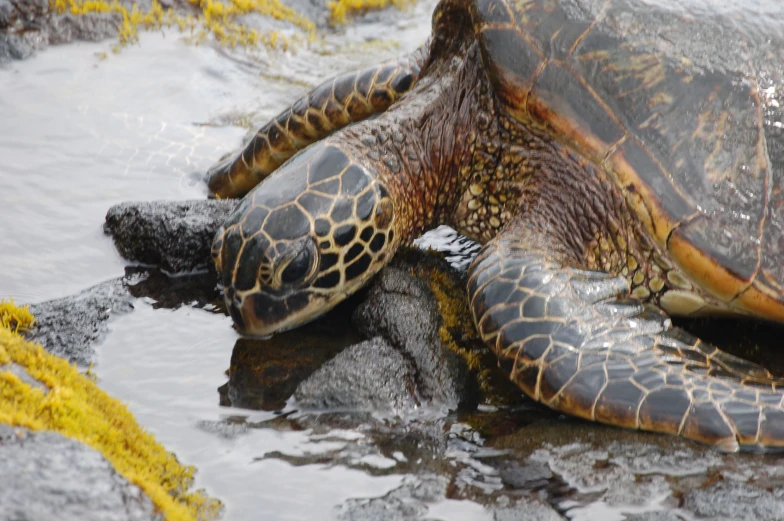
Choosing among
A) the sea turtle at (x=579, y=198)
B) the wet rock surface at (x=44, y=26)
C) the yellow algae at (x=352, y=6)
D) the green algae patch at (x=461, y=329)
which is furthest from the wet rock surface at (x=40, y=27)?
the green algae patch at (x=461, y=329)

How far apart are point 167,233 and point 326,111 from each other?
1.57 meters

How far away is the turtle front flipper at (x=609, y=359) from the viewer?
303cm

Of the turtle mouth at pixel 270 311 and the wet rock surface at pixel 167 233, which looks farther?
the wet rock surface at pixel 167 233

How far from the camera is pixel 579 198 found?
4023 millimetres

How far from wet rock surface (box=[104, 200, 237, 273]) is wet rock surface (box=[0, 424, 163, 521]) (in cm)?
230

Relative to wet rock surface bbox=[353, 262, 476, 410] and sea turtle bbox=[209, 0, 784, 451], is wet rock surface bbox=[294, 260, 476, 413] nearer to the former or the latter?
wet rock surface bbox=[353, 262, 476, 410]

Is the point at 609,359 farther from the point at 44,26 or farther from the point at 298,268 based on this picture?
the point at 44,26

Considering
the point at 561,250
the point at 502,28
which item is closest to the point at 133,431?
the point at 561,250

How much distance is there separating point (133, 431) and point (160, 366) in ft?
2.61

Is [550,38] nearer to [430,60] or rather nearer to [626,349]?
[430,60]

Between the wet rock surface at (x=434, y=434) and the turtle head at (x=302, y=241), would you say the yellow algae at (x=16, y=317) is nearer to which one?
the wet rock surface at (x=434, y=434)

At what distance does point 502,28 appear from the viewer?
13.7 feet

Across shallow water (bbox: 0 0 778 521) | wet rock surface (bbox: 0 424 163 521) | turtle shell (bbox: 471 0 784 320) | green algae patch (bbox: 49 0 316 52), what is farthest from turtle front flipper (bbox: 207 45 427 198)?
wet rock surface (bbox: 0 424 163 521)

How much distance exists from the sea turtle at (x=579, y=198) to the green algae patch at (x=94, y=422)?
1078 millimetres
